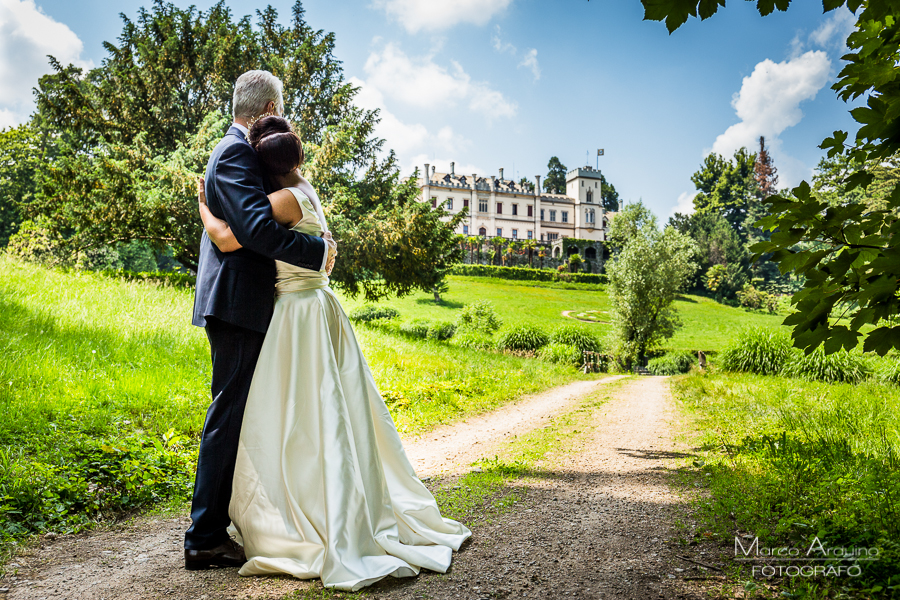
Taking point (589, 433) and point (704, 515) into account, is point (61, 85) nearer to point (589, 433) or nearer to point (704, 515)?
point (589, 433)

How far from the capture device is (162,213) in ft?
41.8

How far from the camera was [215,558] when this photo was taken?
2254 mm

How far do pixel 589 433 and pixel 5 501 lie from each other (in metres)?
4.71

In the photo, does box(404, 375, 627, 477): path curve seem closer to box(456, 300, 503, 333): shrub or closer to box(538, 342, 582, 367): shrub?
box(538, 342, 582, 367): shrub

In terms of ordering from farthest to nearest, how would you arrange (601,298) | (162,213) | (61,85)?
(601,298)
(61,85)
(162,213)

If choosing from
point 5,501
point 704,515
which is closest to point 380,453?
point 704,515

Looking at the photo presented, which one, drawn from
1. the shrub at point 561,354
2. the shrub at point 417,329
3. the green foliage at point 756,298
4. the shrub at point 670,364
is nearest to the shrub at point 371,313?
the shrub at point 417,329

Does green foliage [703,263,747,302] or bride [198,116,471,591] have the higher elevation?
green foliage [703,263,747,302]

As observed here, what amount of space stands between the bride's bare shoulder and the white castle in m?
49.7

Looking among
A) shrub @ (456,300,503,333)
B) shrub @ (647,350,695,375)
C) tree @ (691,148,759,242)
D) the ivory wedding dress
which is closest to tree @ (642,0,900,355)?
the ivory wedding dress

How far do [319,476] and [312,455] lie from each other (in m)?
0.10

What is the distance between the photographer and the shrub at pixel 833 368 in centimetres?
979

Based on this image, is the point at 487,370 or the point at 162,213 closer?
the point at 487,370

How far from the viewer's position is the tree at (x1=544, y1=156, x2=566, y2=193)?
226 feet
